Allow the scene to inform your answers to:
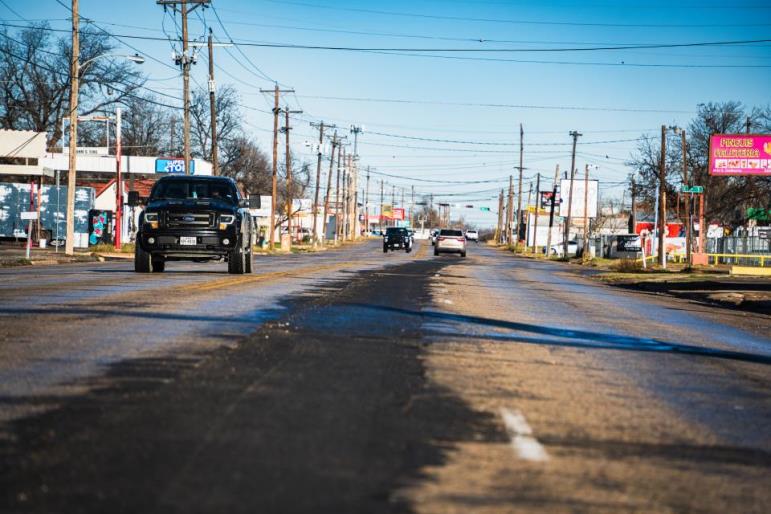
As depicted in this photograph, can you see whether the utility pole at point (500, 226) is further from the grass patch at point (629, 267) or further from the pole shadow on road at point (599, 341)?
the pole shadow on road at point (599, 341)

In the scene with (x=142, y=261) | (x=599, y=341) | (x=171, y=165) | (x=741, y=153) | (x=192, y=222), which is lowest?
(x=599, y=341)

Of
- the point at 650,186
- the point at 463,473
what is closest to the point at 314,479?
the point at 463,473

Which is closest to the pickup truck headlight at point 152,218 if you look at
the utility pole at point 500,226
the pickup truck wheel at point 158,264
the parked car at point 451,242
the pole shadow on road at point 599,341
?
the pickup truck wheel at point 158,264

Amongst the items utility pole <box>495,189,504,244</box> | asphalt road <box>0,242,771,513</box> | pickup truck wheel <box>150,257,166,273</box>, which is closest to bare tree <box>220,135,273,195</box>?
utility pole <box>495,189,504,244</box>

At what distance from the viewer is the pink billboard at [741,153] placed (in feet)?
149

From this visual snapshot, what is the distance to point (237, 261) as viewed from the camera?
23.3 metres

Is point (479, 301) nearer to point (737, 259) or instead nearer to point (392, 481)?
point (392, 481)

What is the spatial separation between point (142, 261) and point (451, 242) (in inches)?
1725

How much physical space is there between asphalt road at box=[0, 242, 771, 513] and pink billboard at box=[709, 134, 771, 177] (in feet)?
115

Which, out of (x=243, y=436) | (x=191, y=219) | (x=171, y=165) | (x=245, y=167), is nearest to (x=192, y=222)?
(x=191, y=219)

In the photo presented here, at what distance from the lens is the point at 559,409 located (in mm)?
6926

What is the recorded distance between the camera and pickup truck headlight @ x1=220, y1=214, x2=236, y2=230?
22328 mm

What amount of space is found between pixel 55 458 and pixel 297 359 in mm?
3796

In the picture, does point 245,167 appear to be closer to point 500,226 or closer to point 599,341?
point 500,226
